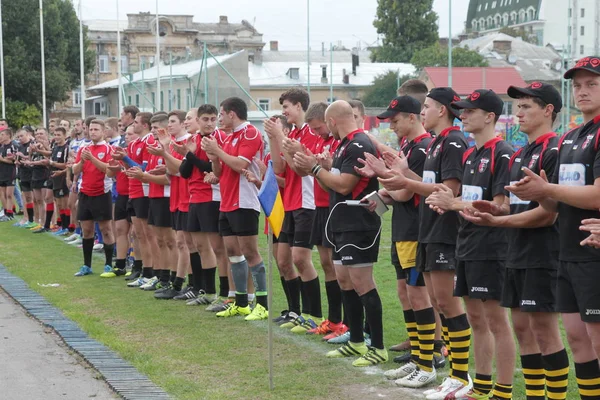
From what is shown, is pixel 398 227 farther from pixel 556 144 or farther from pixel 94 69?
pixel 94 69

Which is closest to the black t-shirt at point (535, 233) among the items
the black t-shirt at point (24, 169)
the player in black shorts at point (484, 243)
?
the player in black shorts at point (484, 243)

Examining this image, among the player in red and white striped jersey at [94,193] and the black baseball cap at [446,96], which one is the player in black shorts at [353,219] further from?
the player in red and white striped jersey at [94,193]

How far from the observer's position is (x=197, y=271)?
469 inches

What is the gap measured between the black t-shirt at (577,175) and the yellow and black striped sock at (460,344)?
187cm

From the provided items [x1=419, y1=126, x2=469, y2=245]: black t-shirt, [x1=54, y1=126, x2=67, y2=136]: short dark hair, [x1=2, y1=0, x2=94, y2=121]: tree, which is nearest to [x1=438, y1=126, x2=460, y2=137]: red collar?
[x1=419, y1=126, x2=469, y2=245]: black t-shirt

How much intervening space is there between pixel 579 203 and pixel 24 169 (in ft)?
60.0

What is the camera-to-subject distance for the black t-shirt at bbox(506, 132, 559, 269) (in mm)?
5742

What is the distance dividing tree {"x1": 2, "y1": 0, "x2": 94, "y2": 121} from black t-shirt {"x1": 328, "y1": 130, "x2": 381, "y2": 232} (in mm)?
58576

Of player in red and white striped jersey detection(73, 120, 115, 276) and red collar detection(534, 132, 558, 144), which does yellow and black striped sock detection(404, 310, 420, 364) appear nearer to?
red collar detection(534, 132, 558, 144)

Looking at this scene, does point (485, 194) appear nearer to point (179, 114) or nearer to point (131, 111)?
point (179, 114)

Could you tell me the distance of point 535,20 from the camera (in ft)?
436

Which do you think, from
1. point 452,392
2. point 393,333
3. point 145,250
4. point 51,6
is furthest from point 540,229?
point 51,6

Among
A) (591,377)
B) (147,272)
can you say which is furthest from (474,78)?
(591,377)

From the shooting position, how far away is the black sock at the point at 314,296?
995cm
